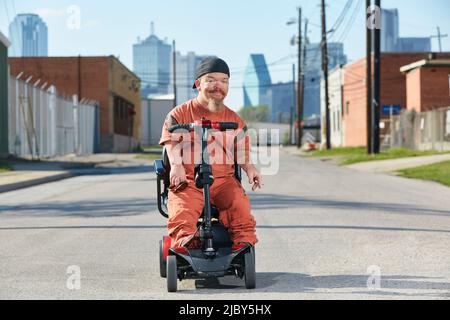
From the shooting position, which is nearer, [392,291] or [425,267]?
[392,291]

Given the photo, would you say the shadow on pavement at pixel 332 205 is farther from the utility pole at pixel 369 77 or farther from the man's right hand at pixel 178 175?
the utility pole at pixel 369 77

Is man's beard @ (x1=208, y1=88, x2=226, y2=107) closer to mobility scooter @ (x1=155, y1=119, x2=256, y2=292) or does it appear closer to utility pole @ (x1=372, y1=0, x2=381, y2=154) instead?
mobility scooter @ (x1=155, y1=119, x2=256, y2=292)

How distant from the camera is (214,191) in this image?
7.11 meters

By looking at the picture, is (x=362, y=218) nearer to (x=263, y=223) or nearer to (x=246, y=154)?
(x=263, y=223)

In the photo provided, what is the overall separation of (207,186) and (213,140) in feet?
1.57

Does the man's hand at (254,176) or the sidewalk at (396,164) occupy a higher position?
the man's hand at (254,176)

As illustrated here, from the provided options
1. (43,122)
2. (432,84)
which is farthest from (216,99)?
(432,84)

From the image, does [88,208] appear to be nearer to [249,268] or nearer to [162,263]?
[162,263]

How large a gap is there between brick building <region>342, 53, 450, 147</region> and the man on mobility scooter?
50192mm

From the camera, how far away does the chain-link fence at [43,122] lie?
132 ft

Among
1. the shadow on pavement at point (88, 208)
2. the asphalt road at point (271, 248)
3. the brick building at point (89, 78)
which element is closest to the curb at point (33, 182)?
the asphalt road at point (271, 248)
